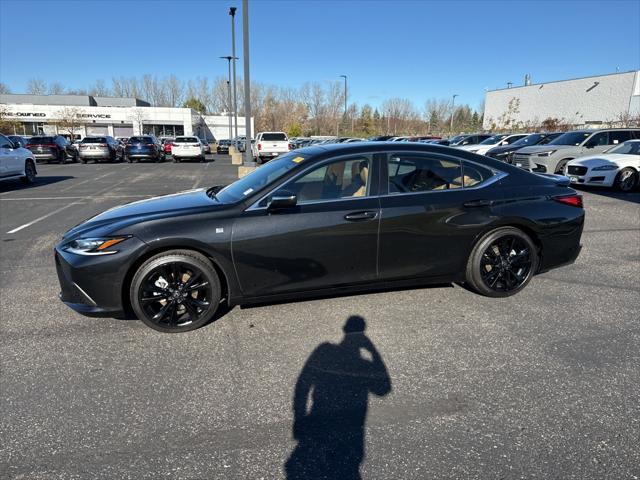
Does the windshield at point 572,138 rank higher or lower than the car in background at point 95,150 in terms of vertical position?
higher

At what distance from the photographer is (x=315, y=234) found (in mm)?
3732

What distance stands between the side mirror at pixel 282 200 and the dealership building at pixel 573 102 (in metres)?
40.0

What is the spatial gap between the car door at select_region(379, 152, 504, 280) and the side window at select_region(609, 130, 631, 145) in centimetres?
1305

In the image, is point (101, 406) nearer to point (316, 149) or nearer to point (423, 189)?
point (316, 149)

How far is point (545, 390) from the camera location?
288 cm

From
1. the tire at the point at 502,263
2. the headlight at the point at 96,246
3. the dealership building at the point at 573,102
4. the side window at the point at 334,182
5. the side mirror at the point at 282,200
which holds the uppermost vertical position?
the dealership building at the point at 573,102

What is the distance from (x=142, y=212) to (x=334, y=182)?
1.76 meters

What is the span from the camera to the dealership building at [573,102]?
133ft

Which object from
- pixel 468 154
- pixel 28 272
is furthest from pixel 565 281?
pixel 28 272

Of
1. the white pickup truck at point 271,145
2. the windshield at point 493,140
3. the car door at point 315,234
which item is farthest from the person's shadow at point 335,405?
the white pickup truck at point 271,145

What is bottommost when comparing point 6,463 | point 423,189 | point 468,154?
point 6,463

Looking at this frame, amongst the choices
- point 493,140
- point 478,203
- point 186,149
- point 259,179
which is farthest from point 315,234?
point 186,149

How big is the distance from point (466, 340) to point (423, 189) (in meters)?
1.47

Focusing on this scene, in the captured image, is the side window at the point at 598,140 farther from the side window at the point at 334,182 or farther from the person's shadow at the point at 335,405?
the person's shadow at the point at 335,405
